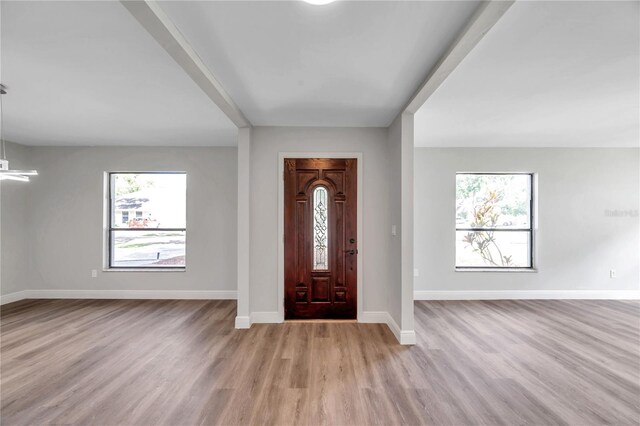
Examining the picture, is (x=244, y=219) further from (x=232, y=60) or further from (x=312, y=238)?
(x=232, y=60)

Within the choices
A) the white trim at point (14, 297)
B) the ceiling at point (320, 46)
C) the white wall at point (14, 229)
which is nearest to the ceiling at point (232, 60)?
the ceiling at point (320, 46)

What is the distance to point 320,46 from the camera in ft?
6.88

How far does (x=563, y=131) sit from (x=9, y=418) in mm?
6612

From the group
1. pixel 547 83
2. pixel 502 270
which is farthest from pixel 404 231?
pixel 502 270

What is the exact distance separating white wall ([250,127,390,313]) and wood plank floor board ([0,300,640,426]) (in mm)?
512

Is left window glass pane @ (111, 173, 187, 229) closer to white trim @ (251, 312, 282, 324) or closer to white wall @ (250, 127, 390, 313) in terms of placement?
white wall @ (250, 127, 390, 313)

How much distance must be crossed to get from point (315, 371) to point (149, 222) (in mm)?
4097

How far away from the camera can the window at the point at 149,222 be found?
204 inches

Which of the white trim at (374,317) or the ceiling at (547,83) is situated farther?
the white trim at (374,317)

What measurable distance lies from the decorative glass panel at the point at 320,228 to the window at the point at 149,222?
2577mm

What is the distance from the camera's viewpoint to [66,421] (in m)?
2.02

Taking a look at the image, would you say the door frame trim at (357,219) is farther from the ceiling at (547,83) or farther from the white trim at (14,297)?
the white trim at (14,297)

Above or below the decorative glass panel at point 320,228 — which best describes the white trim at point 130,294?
below

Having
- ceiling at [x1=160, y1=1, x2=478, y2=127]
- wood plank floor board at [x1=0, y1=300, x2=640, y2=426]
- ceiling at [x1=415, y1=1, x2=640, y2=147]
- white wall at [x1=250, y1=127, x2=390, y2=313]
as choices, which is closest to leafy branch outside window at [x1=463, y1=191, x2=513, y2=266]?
ceiling at [x1=415, y1=1, x2=640, y2=147]
